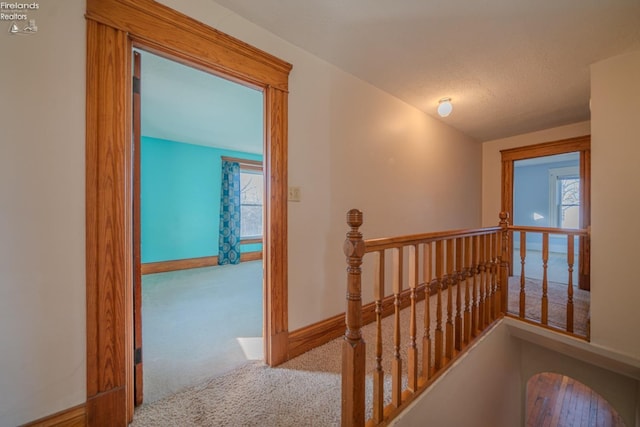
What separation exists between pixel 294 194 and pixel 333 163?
49 cm

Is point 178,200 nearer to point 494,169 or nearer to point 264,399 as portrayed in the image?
point 264,399

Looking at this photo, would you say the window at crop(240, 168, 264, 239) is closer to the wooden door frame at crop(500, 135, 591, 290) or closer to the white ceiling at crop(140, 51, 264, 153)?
the white ceiling at crop(140, 51, 264, 153)

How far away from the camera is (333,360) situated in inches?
71.4

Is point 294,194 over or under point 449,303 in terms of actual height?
over

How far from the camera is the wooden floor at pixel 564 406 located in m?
2.91

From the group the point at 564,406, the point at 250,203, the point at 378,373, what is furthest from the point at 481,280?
the point at 250,203

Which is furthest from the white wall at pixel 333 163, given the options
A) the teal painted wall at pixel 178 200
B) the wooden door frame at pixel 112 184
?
the teal painted wall at pixel 178 200

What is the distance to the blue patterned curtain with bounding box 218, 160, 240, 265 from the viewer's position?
204 inches

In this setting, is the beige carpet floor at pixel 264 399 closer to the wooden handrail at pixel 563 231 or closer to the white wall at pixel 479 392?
the white wall at pixel 479 392

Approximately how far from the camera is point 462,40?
1.82 meters

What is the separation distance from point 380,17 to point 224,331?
268cm

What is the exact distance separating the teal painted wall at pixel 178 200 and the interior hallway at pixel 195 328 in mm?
717
